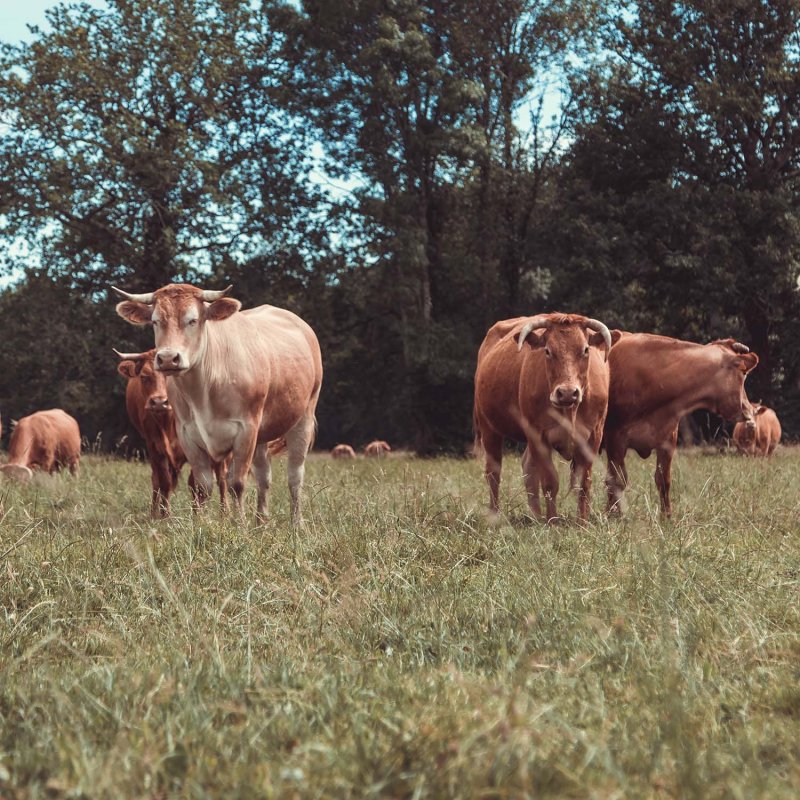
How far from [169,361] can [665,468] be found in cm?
441

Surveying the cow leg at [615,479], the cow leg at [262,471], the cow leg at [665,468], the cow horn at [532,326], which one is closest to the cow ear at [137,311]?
the cow leg at [262,471]

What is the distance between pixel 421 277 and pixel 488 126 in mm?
4589

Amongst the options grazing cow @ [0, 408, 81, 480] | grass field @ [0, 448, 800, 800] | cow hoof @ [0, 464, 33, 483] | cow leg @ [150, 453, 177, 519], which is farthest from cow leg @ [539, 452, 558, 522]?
grazing cow @ [0, 408, 81, 480]

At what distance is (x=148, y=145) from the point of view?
2458 cm

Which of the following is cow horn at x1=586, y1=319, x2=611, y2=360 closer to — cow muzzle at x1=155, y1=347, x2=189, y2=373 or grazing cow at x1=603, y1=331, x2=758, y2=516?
grazing cow at x1=603, y1=331, x2=758, y2=516

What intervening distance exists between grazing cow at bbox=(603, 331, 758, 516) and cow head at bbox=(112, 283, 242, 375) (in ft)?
11.8

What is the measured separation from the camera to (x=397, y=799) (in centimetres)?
228

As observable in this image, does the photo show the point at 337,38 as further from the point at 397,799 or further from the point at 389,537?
the point at 397,799

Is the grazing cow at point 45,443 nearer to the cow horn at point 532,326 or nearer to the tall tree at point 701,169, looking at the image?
the cow horn at point 532,326

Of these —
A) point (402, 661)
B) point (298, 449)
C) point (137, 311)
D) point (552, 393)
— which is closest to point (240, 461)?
point (137, 311)

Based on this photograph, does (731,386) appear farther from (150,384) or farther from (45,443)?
(45,443)

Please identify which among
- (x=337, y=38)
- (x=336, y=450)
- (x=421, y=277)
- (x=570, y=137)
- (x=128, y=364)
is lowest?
(x=336, y=450)

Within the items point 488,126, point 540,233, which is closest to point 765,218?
point 540,233

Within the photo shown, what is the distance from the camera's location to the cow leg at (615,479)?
23.4 feet
